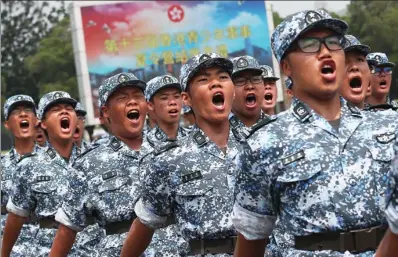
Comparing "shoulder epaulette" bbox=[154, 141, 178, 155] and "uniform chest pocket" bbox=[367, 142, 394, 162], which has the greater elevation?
"uniform chest pocket" bbox=[367, 142, 394, 162]

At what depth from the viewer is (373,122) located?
4.87m

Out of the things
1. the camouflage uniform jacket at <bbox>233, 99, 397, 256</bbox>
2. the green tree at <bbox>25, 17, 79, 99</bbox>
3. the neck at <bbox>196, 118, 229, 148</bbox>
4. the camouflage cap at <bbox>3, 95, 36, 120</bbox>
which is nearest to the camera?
the camouflage uniform jacket at <bbox>233, 99, 397, 256</bbox>

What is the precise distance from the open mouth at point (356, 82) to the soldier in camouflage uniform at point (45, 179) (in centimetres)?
376

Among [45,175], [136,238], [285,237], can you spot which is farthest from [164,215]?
[45,175]

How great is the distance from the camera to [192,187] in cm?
658

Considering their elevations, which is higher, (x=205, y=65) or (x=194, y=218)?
(x=205, y=65)

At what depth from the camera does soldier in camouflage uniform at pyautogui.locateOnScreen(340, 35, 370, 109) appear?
23.1 ft

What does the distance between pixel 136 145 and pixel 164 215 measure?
2081 mm

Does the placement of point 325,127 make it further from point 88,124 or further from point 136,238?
point 88,124

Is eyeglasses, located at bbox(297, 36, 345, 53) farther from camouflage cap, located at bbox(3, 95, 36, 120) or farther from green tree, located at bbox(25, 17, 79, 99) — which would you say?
green tree, located at bbox(25, 17, 79, 99)

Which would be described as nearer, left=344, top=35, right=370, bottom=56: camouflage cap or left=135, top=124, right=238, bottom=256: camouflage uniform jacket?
left=135, top=124, right=238, bottom=256: camouflage uniform jacket

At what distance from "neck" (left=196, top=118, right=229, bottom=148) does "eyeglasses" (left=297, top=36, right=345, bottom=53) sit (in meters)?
2.02

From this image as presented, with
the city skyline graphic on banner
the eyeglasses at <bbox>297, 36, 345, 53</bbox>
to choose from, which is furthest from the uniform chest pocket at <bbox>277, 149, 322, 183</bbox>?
the city skyline graphic on banner

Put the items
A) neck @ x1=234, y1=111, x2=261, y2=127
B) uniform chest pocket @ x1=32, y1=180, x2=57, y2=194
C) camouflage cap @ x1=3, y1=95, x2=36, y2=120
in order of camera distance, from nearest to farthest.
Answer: neck @ x1=234, y1=111, x2=261, y2=127 < uniform chest pocket @ x1=32, y1=180, x2=57, y2=194 < camouflage cap @ x1=3, y1=95, x2=36, y2=120
